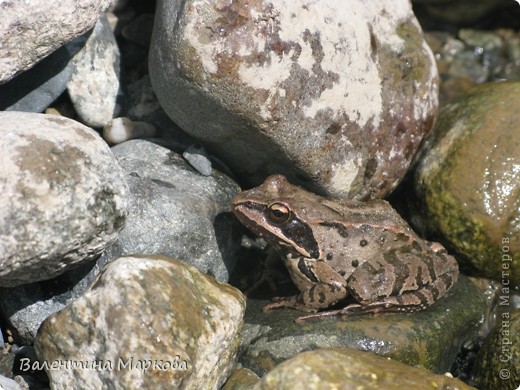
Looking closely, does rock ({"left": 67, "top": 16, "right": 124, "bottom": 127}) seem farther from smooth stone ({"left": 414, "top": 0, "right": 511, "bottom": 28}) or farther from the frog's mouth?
smooth stone ({"left": 414, "top": 0, "right": 511, "bottom": 28})

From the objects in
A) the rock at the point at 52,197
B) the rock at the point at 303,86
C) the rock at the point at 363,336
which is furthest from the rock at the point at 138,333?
the rock at the point at 303,86

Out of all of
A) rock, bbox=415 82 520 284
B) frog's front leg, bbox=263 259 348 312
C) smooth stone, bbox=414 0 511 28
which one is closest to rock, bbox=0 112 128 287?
frog's front leg, bbox=263 259 348 312

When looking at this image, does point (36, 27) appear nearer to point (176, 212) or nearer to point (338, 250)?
point (176, 212)

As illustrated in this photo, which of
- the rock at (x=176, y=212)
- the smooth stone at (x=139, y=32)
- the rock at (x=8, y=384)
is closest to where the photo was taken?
the rock at (x=8, y=384)

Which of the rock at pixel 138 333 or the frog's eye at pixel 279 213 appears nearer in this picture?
the rock at pixel 138 333

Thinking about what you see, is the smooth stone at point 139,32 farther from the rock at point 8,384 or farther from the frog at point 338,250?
the rock at point 8,384

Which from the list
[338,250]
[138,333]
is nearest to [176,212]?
[338,250]
